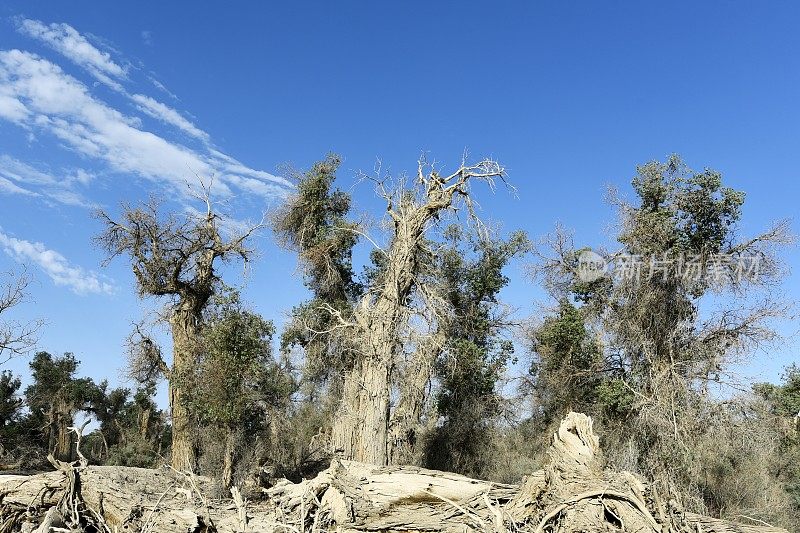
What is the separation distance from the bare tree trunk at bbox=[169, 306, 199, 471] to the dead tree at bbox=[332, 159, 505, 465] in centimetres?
493

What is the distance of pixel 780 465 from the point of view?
21156 mm

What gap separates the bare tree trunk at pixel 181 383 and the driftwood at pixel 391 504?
1064 centimetres

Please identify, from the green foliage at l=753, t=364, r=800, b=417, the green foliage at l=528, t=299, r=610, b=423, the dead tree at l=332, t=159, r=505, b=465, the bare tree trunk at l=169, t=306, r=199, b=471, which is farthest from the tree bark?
the green foliage at l=753, t=364, r=800, b=417

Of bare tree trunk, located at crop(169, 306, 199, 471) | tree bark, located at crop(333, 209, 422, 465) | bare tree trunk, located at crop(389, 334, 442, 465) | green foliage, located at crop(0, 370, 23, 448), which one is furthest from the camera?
green foliage, located at crop(0, 370, 23, 448)

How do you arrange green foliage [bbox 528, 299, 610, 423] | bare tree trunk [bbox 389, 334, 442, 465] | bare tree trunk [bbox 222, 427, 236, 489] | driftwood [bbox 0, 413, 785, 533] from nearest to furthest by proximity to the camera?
driftwood [bbox 0, 413, 785, 533]
bare tree trunk [bbox 389, 334, 442, 465]
bare tree trunk [bbox 222, 427, 236, 489]
green foliage [bbox 528, 299, 610, 423]

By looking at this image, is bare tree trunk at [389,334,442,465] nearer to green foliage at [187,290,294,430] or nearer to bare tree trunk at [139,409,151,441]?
green foliage at [187,290,294,430]

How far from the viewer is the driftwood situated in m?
5.66

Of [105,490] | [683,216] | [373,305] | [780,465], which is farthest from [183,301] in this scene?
[780,465]

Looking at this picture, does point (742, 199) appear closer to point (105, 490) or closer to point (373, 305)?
point (373, 305)

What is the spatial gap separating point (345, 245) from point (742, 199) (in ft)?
37.1

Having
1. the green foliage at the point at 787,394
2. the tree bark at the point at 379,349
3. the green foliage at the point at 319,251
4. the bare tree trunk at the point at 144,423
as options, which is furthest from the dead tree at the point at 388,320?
the bare tree trunk at the point at 144,423

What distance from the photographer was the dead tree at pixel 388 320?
1332cm

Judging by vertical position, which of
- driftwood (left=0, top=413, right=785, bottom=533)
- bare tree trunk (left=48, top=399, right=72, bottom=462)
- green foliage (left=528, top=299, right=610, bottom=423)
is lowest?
driftwood (left=0, top=413, right=785, bottom=533)

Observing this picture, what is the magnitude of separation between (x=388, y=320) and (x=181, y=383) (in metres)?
7.64
